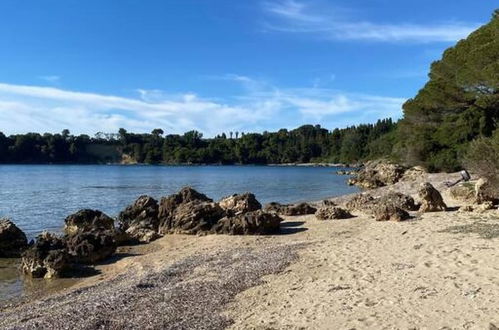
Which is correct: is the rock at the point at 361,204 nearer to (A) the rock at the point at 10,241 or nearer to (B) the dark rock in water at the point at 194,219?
(B) the dark rock in water at the point at 194,219

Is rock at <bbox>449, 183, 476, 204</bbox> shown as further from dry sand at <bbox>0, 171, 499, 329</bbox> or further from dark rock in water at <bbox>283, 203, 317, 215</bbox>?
dark rock in water at <bbox>283, 203, 317, 215</bbox>

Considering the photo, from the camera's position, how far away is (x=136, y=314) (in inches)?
A: 380

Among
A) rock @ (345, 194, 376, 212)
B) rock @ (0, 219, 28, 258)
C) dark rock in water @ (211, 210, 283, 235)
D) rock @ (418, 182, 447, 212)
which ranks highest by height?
rock @ (418, 182, 447, 212)

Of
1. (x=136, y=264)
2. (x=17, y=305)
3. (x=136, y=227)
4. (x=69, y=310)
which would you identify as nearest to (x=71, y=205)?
(x=136, y=227)

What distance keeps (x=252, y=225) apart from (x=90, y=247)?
6.24 metres

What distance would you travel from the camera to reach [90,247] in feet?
57.0

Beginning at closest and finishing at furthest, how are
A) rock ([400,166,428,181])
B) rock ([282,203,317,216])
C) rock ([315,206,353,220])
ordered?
rock ([315,206,353,220]), rock ([282,203,317,216]), rock ([400,166,428,181])

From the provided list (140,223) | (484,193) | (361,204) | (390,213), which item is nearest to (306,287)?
(390,213)

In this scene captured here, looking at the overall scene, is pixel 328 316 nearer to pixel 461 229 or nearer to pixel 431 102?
pixel 461 229

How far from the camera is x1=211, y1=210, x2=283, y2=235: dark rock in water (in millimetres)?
20094

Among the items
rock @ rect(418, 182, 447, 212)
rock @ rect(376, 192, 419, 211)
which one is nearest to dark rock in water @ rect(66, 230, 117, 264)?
rock @ rect(376, 192, 419, 211)

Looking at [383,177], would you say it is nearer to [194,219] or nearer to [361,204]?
[361,204]

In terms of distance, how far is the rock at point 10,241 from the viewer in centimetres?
1941

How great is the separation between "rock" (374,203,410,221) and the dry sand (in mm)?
2393
